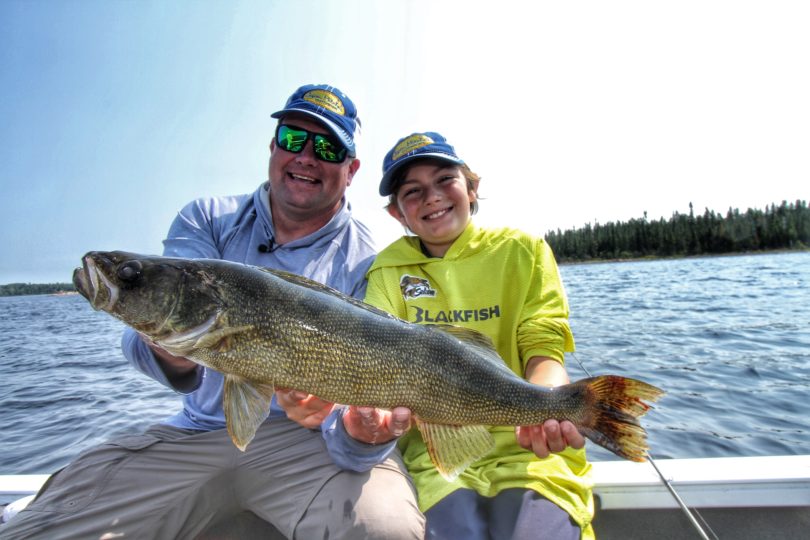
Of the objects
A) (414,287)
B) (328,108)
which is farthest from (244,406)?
(328,108)

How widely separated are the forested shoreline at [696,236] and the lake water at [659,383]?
95.0 m

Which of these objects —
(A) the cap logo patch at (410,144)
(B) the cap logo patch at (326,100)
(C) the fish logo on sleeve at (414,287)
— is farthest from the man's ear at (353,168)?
(C) the fish logo on sleeve at (414,287)

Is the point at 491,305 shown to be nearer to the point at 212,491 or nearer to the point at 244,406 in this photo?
the point at 244,406

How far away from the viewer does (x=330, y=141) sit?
3.85 metres

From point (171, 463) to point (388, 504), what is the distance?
1.60 metres

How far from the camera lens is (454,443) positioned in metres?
2.69

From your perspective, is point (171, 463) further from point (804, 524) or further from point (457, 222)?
point (804, 524)

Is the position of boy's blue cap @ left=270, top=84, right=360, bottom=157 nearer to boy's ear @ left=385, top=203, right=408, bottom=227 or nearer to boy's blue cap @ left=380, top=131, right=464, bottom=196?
boy's blue cap @ left=380, top=131, right=464, bottom=196

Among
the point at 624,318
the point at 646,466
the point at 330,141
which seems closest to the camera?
the point at 646,466

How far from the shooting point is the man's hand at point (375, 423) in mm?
2604

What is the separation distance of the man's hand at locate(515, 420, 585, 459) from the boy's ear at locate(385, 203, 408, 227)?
2161mm

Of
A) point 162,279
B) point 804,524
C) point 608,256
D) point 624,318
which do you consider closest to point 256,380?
point 162,279

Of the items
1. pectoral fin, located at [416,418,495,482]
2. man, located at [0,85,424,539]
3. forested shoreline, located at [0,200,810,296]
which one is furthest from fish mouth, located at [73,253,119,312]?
forested shoreline, located at [0,200,810,296]

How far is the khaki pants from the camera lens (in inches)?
101
